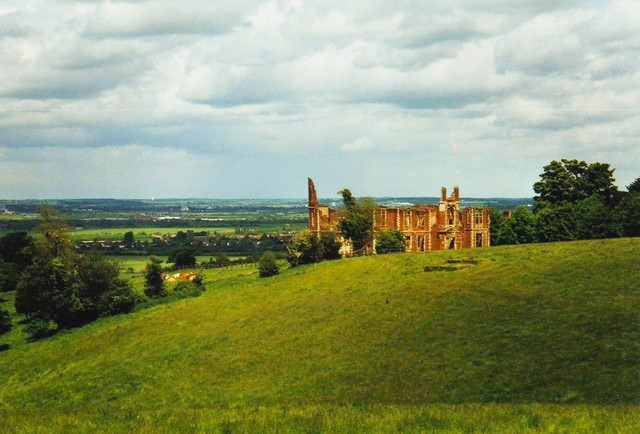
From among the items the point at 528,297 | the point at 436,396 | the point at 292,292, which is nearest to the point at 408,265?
the point at 292,292

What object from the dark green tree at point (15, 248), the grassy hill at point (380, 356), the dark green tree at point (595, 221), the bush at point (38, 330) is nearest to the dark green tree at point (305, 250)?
the grassy hill at point (380, 356)

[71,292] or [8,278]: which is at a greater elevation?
[71,292]

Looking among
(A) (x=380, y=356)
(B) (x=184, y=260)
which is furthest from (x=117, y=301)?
(B) (x=184, y=260)

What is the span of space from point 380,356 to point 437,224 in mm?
56238

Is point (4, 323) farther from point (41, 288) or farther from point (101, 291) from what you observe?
point (101, 291)

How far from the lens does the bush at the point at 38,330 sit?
70.0 meters

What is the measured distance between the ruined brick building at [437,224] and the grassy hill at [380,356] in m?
25.0

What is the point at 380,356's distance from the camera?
35812mm

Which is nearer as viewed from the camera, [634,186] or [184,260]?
[634,186]

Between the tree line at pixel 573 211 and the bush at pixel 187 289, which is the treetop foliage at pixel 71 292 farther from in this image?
the tree line at pixel 573 211

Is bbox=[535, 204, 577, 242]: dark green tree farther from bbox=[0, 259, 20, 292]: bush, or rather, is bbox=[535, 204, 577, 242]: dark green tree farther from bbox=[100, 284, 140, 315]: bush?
bbox=[0, 259, 20, 292]: bush

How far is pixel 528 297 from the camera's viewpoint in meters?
40.2

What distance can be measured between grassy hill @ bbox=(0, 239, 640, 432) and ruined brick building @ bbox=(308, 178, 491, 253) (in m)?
25.0

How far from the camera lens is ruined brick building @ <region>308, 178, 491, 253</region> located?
8762 cm
